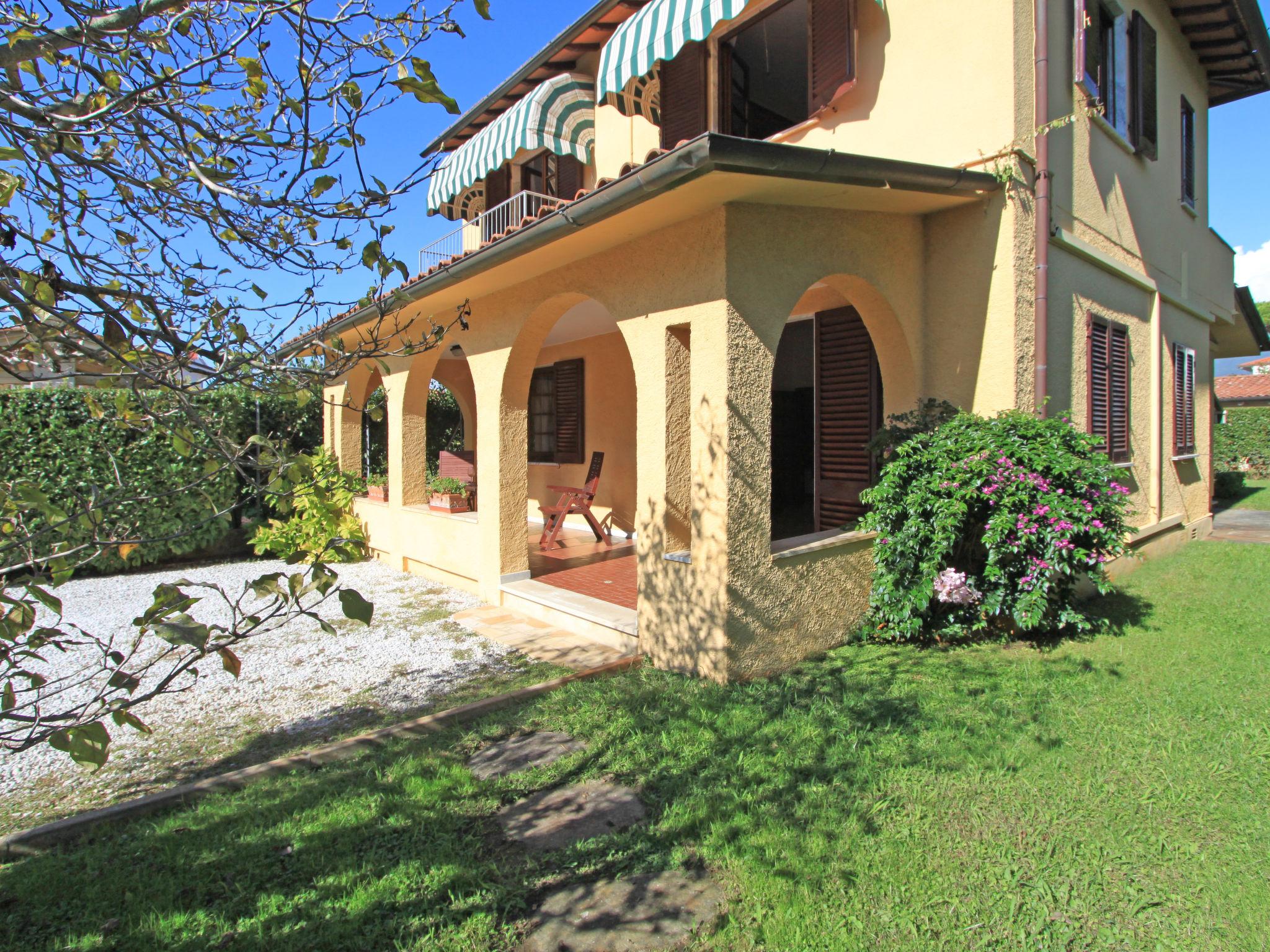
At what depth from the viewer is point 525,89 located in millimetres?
14695

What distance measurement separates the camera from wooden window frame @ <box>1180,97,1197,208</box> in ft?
43.3

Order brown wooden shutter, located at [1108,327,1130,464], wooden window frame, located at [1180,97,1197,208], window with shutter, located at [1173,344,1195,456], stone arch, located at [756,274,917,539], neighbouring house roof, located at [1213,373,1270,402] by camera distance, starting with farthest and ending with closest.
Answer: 1. neighbouring house roof, located at [1213,373,1270,402]
2. wooden window frame, located at [1180,97,1197,208]
3. window with shutter, located at [1173,344,1195,456]
4. brown wooden shutter, located at [1108,327,1130,464]
5. stone arch, located at [756,274,917,539]

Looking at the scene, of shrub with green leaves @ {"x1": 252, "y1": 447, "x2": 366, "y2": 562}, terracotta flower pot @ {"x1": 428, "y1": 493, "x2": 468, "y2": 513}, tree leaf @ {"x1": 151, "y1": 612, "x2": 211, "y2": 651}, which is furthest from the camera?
shrub with green leaves @ {"x1": 252, "y1": 447, "x2": 366, "y2": 562}

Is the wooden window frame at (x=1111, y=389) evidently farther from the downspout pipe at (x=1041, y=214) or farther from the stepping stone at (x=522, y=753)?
the stepping stone at (x=522, y=753)

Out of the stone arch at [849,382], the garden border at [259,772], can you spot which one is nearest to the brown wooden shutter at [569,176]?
the stone arch at [849,382]

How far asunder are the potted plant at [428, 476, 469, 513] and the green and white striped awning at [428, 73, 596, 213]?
213 inches

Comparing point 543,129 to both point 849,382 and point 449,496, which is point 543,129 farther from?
point 849,382

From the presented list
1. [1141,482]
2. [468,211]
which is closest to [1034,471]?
[1141,482]

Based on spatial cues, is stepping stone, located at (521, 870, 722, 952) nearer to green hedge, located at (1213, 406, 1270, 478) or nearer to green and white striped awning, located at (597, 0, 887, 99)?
green and white striped awning, located at (597, 0, 887, 99)

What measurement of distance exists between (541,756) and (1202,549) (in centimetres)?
1227

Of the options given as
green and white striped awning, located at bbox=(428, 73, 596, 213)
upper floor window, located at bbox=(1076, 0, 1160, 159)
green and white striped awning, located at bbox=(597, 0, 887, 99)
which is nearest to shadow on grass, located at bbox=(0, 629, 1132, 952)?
green and white striped awning, located at bbox=(597, 0, 887, 99)

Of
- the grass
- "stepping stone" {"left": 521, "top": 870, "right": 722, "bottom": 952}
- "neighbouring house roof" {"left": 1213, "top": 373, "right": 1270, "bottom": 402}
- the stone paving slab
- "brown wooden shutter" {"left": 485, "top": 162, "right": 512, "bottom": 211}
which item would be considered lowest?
"stepping stone" {"left": 521, "top": 870, "right": 722, "bottom": 952}

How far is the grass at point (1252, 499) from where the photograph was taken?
19.3 metres

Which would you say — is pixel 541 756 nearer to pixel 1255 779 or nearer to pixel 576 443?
pixel 1255 779
